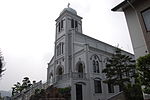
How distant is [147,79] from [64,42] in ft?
75.5

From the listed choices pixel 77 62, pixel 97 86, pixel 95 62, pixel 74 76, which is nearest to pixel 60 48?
pixel 77 62

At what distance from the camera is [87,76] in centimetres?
2303

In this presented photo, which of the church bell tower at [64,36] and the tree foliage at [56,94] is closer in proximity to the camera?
the tree foliage at [56,94]

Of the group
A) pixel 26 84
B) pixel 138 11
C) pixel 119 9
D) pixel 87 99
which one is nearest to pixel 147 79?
pixel 138 11

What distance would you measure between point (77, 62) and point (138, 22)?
16.9 m

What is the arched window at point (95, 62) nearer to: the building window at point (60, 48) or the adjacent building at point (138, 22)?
the building window at point (60, 48)

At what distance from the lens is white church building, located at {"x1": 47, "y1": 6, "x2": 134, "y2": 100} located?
72.0ft

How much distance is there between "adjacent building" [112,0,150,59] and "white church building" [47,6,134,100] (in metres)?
13.2

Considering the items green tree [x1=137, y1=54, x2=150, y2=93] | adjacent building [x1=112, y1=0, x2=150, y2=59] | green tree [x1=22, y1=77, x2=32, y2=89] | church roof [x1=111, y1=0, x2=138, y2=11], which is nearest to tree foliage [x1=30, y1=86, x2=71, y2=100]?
adjacent building [x1=112, y1=0, x2=150, y2=59]

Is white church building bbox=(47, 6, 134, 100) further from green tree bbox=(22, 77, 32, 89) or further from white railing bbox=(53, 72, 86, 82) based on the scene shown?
green tree bbox=(22, 77, 32, 89)

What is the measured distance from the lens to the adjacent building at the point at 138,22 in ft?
30.0

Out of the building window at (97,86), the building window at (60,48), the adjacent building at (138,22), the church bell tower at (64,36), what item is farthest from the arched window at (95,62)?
the adjacent building at (138,22)

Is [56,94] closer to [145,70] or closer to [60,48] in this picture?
[60,48]

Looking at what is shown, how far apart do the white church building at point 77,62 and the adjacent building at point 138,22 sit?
13216 mm
